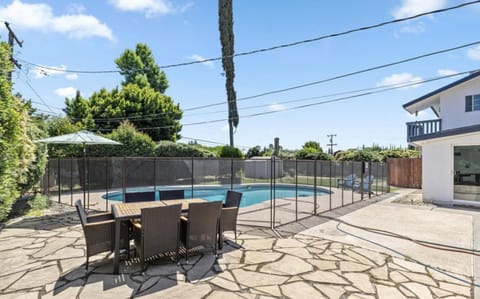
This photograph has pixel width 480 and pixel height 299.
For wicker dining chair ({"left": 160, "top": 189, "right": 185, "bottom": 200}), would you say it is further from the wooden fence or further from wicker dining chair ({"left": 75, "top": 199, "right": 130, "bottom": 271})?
the wooden fence

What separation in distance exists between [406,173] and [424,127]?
12.5ft

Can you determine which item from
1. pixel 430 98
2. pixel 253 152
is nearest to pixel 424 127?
pixel 430 98

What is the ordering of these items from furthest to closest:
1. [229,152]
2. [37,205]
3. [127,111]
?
[127,111] → [229,152] → [37,205]

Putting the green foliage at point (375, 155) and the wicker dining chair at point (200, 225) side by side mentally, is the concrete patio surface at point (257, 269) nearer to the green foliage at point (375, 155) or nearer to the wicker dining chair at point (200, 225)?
the wicker dining chair at point (200, 225)

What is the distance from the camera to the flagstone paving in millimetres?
3027

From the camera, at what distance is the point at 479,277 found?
3.55 m

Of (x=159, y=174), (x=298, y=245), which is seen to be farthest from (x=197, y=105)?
(x=298, y=245)

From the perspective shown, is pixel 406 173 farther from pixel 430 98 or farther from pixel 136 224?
pixel 136 224

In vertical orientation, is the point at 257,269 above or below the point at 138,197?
below

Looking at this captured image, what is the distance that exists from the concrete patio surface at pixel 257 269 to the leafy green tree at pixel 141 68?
20.5 metres

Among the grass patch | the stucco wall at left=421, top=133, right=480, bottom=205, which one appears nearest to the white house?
the stucco wall at left=421, top=133, right=480, bottom=205

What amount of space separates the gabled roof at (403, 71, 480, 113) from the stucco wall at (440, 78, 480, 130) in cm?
28

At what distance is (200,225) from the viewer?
12.9 feet

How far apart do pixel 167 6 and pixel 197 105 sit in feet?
34.7
